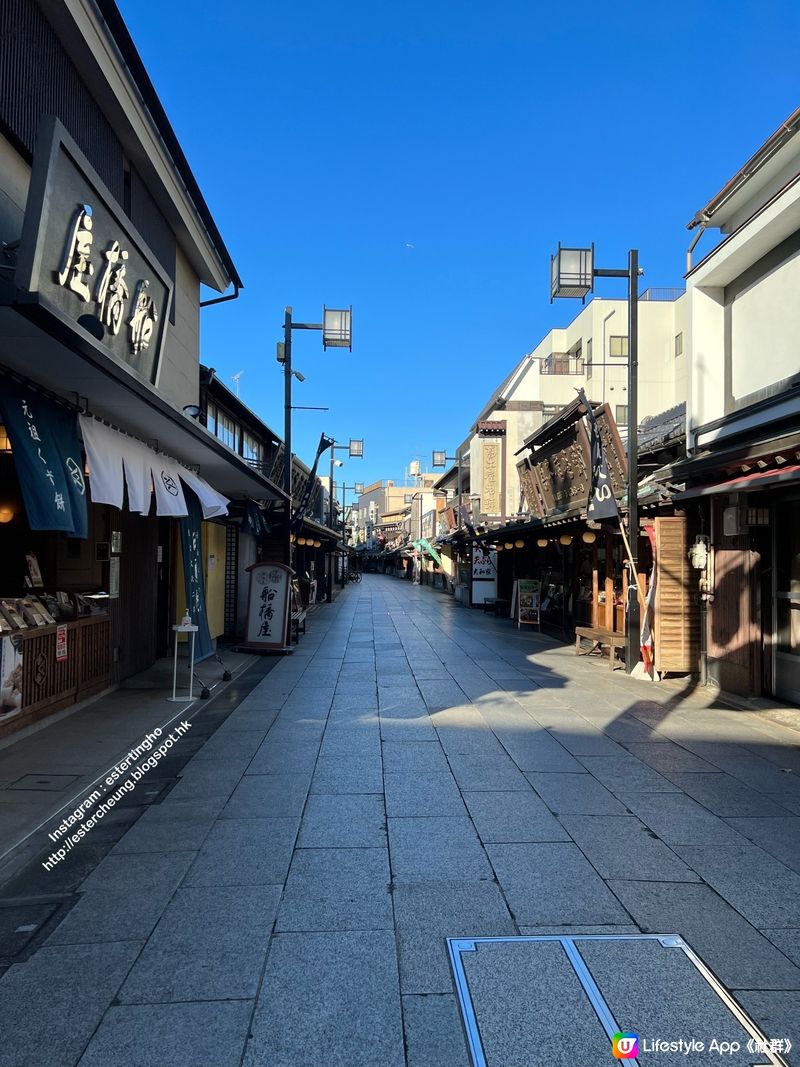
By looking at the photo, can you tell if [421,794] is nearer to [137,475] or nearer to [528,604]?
[137,475]

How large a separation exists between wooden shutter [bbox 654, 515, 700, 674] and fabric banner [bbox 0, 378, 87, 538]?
8.98m

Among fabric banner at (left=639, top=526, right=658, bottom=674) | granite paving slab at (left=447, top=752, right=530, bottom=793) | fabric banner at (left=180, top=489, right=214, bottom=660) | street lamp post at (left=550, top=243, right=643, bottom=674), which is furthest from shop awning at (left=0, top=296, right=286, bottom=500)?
fabric banner at (left=639, top=526, right=658, bottom=674)

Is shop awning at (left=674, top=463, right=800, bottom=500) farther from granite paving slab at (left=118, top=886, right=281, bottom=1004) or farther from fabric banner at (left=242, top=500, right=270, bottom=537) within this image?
fabric banner at (left=242, top=500, right=270, bottom=537)

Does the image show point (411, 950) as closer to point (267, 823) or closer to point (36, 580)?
point (267, 823)

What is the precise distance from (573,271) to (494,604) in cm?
1773

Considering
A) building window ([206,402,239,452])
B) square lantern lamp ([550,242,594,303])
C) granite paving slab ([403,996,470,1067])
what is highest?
square lantern lamp ([550,242,594,303])

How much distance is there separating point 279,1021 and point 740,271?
11.8 meters

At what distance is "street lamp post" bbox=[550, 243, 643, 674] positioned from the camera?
11688 mm

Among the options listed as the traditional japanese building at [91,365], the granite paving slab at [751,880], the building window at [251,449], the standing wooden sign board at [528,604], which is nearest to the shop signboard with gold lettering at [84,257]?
the traditional japanese building at [91,365]

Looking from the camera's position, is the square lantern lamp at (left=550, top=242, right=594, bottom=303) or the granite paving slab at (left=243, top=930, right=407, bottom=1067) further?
the square lantern lamp at (left=550, top=242, right=594, bottom=303)

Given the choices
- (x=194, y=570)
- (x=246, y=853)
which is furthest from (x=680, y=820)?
(x=194, y=570)

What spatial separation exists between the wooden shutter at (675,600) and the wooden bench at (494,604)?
1489 cm

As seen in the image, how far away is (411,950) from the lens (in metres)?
3.42

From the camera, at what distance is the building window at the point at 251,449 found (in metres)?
20.6
